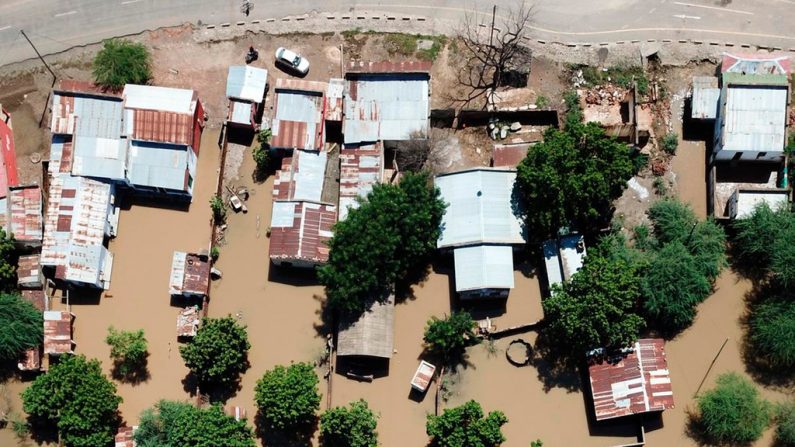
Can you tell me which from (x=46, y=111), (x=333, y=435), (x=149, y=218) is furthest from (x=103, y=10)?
(x=333, y=435)

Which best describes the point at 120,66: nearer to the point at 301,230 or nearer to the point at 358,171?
the point at 301,230

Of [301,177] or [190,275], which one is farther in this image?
[301,177]

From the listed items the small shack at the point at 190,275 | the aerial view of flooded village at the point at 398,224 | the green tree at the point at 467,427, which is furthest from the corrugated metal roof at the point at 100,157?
the green tree at the point at 467,427

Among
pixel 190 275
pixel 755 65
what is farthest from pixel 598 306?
pixel 190 275

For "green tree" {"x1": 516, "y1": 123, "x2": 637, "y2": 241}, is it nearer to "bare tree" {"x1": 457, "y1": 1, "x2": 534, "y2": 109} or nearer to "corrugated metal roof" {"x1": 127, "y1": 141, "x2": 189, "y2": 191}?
"bare tree" {"x1": 457, "y1": 1, "x2": 534, "y2": 109}

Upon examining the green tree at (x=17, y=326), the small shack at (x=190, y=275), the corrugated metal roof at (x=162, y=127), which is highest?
the corrugated metal roof at (x=162, y=127)

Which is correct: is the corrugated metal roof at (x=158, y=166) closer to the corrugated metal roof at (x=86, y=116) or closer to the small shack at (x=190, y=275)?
the corrugated metal roof at (x=86, y=116)
